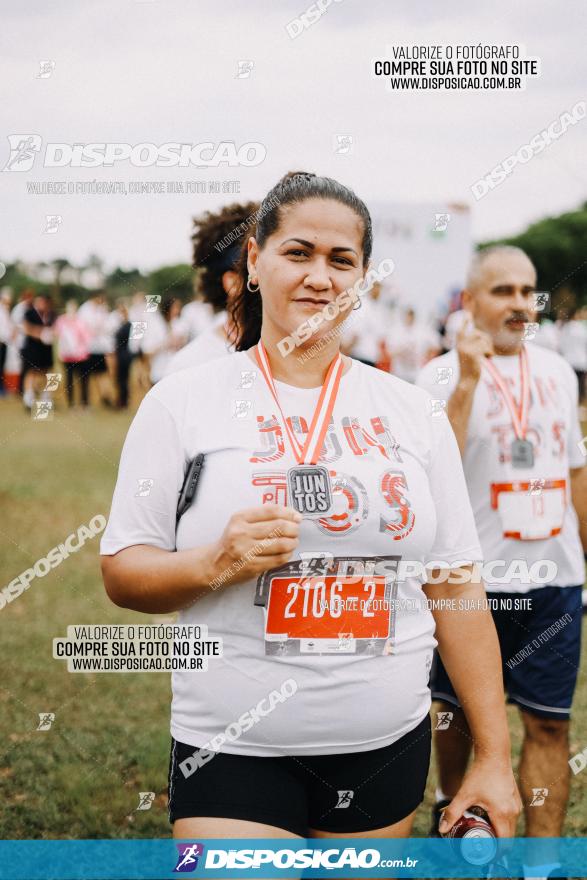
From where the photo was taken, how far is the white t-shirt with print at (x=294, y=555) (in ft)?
5.80

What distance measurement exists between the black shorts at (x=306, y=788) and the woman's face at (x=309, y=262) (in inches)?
32.8

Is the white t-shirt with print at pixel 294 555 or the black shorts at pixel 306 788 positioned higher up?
the white t-shirt with print at pixel 294 555

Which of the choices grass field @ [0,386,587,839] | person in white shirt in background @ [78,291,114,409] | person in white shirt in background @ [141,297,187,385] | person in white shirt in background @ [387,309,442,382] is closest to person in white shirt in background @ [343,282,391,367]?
person in white shirt in background @ [387,309,442,382]

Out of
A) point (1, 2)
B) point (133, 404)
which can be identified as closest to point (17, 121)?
point (1, 2)

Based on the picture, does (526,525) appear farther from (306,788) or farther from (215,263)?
(306,788)

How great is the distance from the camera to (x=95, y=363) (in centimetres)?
1443

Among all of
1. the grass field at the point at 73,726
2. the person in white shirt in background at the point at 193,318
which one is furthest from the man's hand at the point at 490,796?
the person in white shirt in background at the point at 193,318

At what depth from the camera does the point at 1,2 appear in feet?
10.7

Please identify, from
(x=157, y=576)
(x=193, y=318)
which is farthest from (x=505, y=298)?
(x=193, y=318)

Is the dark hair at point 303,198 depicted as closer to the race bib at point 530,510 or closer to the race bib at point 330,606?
the race bib at point 330,606

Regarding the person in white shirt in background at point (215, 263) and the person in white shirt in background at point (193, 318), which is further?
the person in white shirt in background at point (193, 318)

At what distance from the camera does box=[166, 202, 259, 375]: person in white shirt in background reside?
11.2 feet

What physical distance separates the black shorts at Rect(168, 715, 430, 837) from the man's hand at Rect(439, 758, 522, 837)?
10 cm

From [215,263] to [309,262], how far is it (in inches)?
72.0
